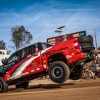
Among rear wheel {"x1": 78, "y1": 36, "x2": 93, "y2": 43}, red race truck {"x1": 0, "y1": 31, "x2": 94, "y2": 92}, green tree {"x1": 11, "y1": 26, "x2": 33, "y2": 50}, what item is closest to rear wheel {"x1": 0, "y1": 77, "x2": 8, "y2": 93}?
red race truck {"x1": 0, "y1": 31, "x2": 94, "y2": 92}

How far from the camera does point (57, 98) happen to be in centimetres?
799

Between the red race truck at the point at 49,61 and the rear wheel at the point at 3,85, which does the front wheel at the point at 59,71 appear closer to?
the red race truck at the point at 49,61

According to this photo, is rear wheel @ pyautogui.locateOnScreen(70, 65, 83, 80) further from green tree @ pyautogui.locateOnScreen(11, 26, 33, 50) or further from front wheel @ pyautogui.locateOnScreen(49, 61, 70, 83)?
green tree @ pyautogui.locateOnScreen(11, 26, 33, 50)

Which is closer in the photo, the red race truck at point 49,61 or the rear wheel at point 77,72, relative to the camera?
the red race truck at point 49,61

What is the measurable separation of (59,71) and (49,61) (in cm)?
81

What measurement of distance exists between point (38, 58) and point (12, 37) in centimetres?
4941

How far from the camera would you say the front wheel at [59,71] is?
9.86m

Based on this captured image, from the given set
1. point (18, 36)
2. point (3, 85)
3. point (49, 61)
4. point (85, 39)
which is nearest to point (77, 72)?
point (49, 61)

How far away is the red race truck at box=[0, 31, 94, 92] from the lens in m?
10.0

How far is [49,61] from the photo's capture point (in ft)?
34.9

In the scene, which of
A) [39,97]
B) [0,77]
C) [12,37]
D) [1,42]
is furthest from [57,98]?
[1,42]

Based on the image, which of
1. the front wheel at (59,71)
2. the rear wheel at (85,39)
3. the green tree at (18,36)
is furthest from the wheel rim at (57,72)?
the green tree at (18,36)

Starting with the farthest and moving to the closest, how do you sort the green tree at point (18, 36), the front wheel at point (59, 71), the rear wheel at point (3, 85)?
the green tree at point (18, 36), the rear wheel at point (3, 85), the front wheel at point (59, 71)

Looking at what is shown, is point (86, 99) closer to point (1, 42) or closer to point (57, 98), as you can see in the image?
point (57, 98)
